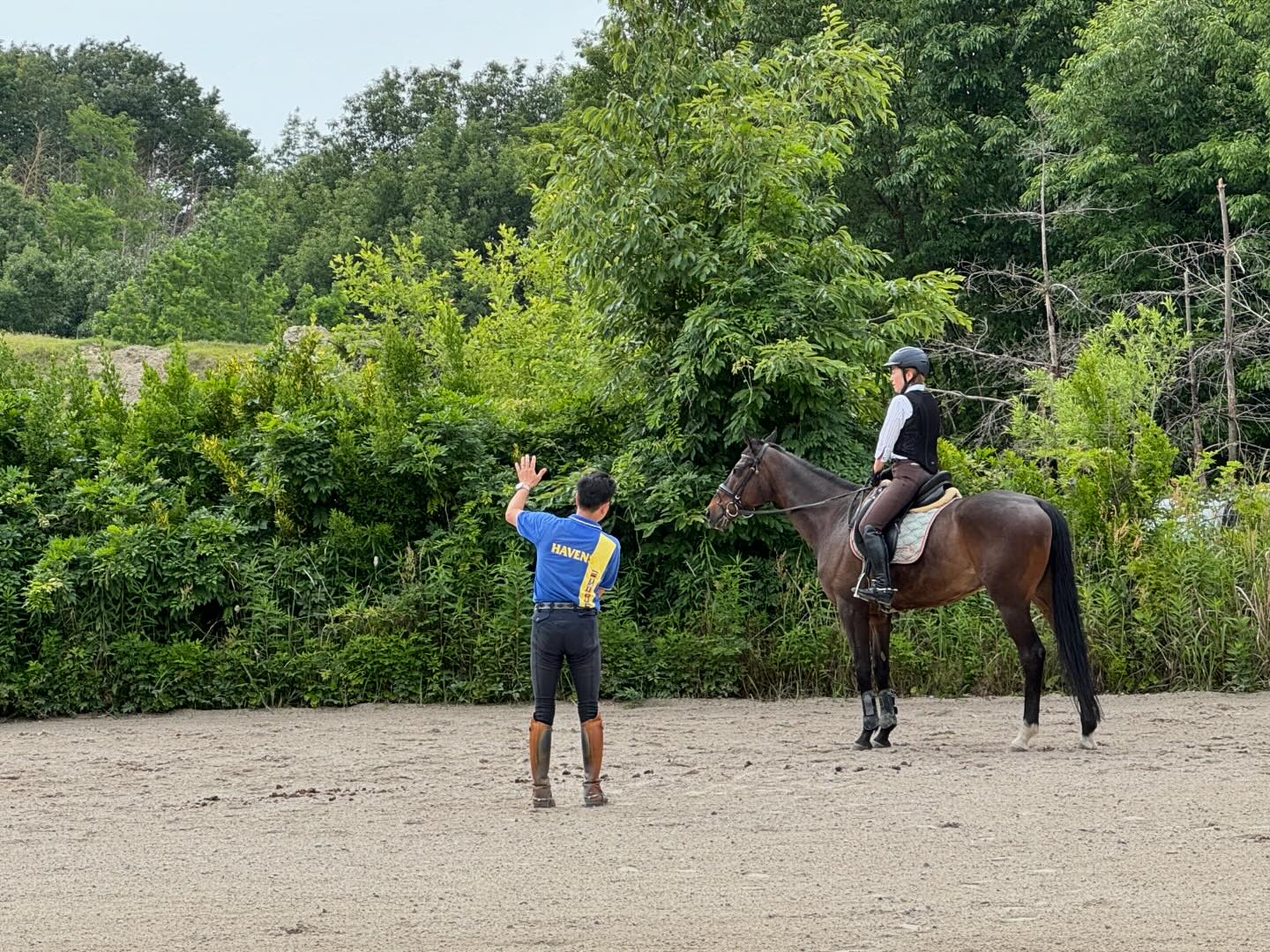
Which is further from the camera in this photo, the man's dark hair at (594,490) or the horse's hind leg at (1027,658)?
the horse's hind leg at (1027,658)

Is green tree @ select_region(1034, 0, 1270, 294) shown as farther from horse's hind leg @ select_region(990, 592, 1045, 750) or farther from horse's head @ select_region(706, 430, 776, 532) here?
horse's hind leg @ select_region(990, 592, 1045, 750)

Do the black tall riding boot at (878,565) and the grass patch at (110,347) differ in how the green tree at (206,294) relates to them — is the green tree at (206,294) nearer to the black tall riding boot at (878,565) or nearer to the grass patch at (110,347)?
the grass patch at (110,347)

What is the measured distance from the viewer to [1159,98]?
28.1 m

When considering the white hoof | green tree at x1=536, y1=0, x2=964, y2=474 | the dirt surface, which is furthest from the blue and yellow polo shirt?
green tree at x1=536, y1=0, x2=964, y2=474

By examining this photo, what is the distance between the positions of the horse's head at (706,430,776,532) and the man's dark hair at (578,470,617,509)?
3.53 m

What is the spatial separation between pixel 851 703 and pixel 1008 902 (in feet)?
23.7

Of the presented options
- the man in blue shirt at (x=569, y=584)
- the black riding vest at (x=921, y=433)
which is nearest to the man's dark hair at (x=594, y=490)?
the man in blue shirt at (x=569, y=584)

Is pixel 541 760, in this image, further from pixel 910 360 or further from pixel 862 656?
pixel 910 360

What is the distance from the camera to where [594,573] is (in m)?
7.98

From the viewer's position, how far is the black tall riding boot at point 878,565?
10.3 m

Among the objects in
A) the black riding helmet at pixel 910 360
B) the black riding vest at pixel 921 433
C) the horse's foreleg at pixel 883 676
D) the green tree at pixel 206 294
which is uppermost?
the green tree at pixel 206 294

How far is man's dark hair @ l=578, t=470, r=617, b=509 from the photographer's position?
26.2 feet

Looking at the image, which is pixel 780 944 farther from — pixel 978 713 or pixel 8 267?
pixel 8 267

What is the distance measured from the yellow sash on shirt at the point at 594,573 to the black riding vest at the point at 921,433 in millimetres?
3032
